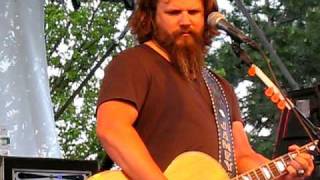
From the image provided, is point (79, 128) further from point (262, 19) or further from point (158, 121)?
point (158, 121)

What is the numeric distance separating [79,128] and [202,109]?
56.5 ft

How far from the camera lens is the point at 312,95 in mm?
5004

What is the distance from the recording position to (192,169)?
9.48ft

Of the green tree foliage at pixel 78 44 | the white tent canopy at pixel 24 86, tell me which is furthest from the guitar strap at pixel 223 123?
the green tree foliage at pixel 78 44

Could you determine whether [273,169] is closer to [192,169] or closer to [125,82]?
[192,169]

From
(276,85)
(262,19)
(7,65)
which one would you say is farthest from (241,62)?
(262,19)

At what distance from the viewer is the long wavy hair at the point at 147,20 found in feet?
10.1

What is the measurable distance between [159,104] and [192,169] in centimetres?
25

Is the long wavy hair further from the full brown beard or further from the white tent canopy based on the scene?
the white tent canopy

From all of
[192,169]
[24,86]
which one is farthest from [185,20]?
[24,86]

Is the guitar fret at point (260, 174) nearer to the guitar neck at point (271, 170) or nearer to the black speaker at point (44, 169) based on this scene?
the guitar neck at point (271, 170)

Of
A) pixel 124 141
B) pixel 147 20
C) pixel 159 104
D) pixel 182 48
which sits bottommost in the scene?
pixel 124 141

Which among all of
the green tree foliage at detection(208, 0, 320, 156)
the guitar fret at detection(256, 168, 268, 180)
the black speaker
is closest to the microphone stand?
the guitar fret at detection(256, 168, 268, 180)

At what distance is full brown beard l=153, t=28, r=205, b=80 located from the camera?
2982 mm
